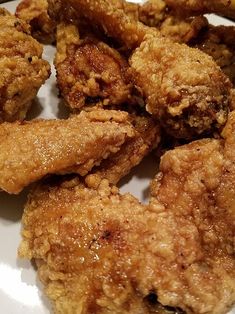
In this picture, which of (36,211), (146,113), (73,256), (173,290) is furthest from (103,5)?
(173,290)

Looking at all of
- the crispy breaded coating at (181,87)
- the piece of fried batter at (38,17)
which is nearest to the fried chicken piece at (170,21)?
the crispy breaded coating at (181,87)

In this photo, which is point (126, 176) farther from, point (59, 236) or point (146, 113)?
point (59, 236)

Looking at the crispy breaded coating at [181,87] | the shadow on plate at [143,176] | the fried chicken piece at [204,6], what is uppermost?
the fried chicken piece at [204,6]

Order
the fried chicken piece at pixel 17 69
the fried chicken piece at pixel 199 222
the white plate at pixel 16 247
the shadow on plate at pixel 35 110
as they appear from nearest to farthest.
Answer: the fried chicken piece at pixel 199 222, the white plate at pixel 16 247, the fried chicken piece at pixel 17 69, the shadow on plate at pixel 35 110

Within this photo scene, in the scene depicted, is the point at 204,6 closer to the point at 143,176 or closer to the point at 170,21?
the point at 170,21

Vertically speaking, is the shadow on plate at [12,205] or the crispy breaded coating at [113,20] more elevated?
the crispy breaded coating at [113,20]

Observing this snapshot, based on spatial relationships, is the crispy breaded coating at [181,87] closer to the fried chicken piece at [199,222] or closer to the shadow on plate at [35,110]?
the fried chicken piece at [199,222]

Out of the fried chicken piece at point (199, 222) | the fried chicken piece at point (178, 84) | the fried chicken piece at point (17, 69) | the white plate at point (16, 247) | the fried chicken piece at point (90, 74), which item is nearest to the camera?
the fried chicken piece at point (199, 222)
